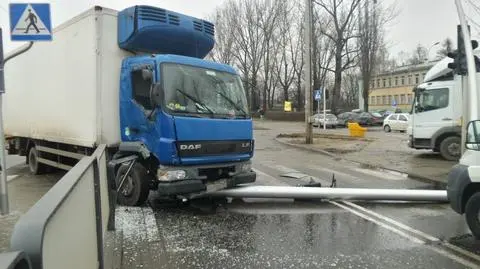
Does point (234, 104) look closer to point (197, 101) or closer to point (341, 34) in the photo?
point (197, 101)

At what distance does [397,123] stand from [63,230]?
3638 centimetres

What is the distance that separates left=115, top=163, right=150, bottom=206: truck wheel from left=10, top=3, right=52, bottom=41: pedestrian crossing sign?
267 cm

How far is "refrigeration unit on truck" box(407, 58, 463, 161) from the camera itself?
16.0 metres

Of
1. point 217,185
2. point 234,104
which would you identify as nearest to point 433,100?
point 234,104

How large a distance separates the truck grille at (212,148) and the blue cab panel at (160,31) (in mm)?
2238

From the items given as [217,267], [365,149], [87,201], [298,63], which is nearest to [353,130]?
[365,149]

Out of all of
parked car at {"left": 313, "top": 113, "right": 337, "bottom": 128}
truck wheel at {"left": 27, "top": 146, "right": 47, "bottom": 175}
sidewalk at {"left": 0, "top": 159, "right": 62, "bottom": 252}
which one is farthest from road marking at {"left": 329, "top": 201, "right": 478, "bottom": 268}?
parked car at {"left": 313, "top": 113, "right": 337, "bottom": 128}

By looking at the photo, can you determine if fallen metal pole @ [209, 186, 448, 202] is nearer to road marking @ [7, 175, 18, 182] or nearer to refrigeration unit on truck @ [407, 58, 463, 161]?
road marking @ [7, 175, 18, 182]

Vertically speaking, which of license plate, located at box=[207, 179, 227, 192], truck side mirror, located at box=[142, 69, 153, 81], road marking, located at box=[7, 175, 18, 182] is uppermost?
truck side mirror, located at box=[142, 69, 153, 81]

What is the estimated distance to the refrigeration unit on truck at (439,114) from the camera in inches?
631

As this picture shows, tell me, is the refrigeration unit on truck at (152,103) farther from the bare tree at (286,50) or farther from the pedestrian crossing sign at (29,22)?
the bare tree at (286,50)

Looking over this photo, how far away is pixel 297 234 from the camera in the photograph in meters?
6.66

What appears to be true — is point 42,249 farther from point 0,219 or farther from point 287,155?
point 287,155

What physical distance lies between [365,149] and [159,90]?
13933mm
